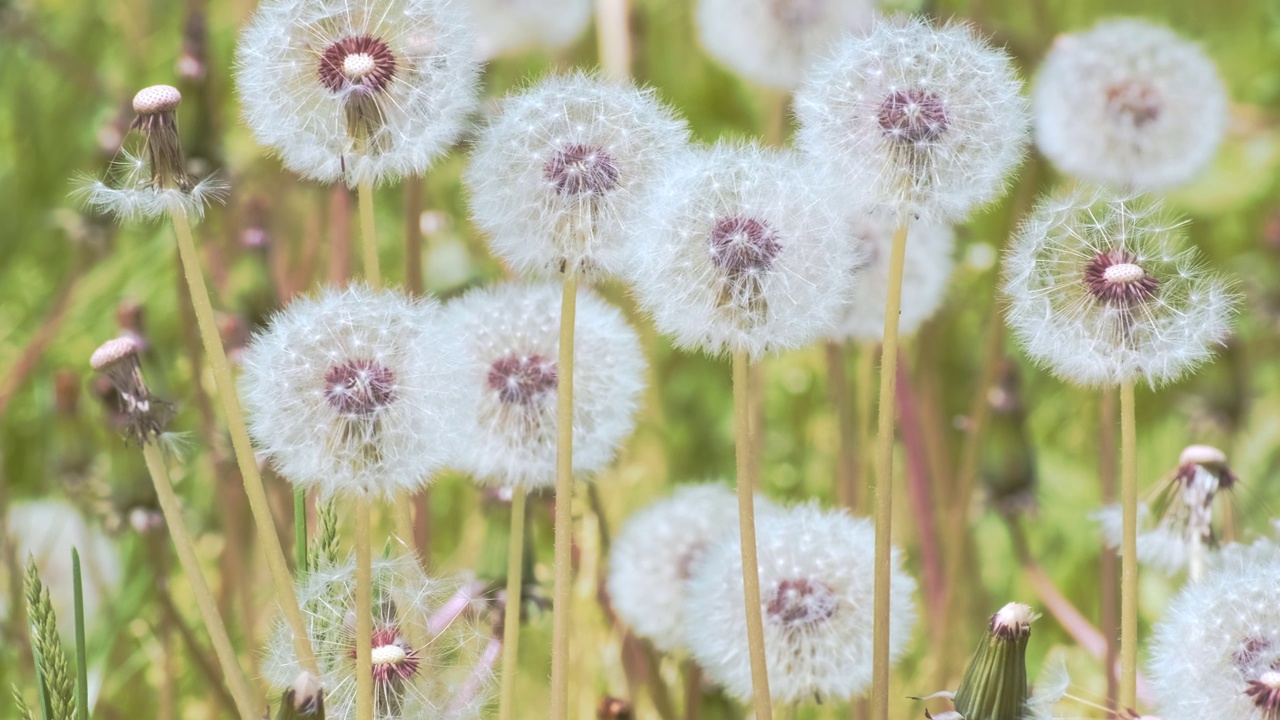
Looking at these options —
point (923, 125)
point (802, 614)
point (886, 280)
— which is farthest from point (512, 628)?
point (886, 280)

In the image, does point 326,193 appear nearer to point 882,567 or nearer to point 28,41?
point 28,41

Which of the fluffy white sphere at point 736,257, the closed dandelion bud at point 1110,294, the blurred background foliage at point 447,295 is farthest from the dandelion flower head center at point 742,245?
the blurred background foliage at point 447,295

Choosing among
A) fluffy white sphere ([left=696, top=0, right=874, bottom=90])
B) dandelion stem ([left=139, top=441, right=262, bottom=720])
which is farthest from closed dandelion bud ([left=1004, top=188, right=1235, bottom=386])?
fluffy white sphere ([left=696, top=0, right=874, bottom=90])

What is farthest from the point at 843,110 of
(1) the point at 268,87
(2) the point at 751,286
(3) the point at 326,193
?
(3) the point at 326,193

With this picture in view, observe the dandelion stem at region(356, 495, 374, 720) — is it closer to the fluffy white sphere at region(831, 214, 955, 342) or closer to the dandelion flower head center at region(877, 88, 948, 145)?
the dandelion flower head center at region(877, 88, 948, 145)

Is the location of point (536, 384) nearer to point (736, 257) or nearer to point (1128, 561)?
point (736, 257)

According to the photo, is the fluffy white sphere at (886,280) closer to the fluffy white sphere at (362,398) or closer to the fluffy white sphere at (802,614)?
the fluffy white sphere at (802,614)

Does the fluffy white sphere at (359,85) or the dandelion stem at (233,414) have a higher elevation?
the fluffy white sphere at (359,85)
